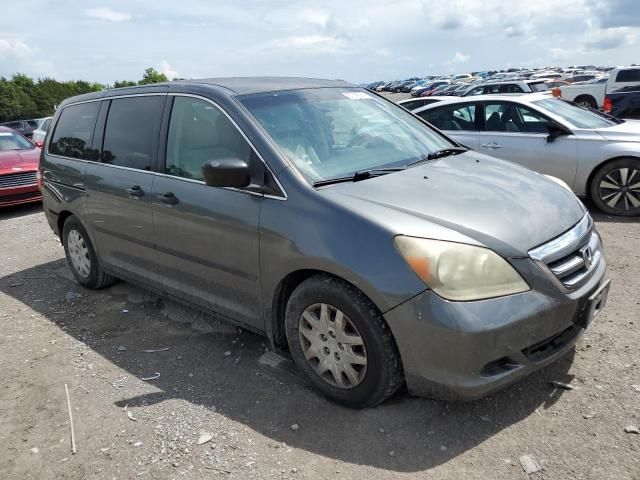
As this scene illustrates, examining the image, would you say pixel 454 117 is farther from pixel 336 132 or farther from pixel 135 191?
pixel 135 191

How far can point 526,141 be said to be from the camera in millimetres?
7105

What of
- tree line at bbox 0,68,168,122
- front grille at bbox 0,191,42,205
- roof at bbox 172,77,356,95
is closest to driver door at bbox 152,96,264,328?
roof at bbox 172,77,356,95

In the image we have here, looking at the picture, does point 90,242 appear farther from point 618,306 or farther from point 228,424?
point 618,306

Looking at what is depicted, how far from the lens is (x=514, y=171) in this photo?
356 centimetres

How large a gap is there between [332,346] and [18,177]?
27.7 ft

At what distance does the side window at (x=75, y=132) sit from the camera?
474cm

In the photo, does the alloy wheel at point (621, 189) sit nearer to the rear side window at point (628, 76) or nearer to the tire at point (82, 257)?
the tire at point (82, 257)

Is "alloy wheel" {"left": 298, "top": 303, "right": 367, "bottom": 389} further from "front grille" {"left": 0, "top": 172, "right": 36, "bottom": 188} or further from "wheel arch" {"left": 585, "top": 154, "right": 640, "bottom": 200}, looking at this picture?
"front grille" {"left": 0, "top": 172, "right": 36, "bottom": 188}

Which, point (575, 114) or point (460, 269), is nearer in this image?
point (460, 269)

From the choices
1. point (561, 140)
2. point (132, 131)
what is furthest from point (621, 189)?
point (132, 131)

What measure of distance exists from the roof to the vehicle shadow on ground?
5.78 ft

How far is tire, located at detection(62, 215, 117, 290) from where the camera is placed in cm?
492

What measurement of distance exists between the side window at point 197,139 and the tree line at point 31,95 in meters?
38.6

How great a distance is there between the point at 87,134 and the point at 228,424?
307 centimetres
